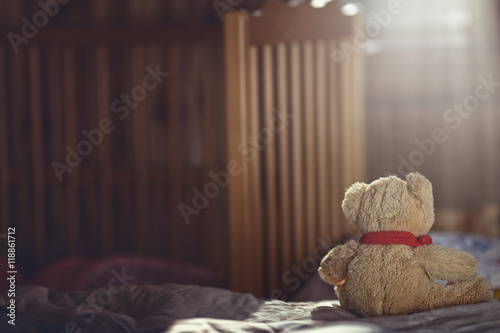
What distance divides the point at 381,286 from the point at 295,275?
0.87 meters

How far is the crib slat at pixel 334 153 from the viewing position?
5.72 feet

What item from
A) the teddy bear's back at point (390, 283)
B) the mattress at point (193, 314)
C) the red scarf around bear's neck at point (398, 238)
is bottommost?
the mattress at point (193, 314)

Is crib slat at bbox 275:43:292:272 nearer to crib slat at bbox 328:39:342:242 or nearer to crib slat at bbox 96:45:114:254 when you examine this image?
crib slat at bbox 328:39:342:242

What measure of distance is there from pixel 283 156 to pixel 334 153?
15 centimetres

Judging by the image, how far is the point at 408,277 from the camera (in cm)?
91

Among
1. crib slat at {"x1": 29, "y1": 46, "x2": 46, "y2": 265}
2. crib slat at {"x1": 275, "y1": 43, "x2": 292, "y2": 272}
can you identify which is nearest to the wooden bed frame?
crib slat at {"x1": 29, "y1": 46, "x2": 46, "y2": 265}

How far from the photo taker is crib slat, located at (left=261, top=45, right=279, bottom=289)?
1.75 m

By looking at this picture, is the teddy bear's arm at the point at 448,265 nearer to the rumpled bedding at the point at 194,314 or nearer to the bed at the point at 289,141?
the rumpled bedding at the point at 194,314

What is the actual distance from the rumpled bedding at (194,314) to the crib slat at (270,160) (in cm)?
66

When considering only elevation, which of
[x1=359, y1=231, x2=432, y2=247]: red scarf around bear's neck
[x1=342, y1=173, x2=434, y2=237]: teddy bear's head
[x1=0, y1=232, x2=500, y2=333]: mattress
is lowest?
[x1=0, y1=232, x2=500, y2=333]: mattress

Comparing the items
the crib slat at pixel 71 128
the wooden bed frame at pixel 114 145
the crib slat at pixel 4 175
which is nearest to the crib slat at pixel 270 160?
the wooden bed frame at pixel 114 145

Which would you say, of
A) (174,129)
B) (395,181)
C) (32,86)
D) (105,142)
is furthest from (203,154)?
(395,181)

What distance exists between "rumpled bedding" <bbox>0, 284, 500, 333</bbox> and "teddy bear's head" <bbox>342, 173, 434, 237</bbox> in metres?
0.14

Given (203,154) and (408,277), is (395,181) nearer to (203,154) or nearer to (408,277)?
(408,277)
